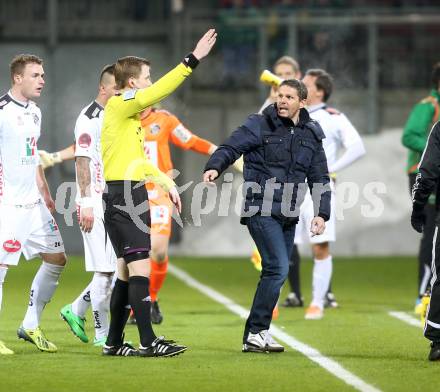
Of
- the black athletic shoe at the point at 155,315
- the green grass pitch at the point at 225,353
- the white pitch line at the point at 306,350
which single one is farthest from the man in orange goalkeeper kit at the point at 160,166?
the white pitch line at the point at 306,350

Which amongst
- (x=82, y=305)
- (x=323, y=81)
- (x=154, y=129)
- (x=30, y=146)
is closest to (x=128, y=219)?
(x=30, y=146)

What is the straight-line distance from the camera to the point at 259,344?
881 cm

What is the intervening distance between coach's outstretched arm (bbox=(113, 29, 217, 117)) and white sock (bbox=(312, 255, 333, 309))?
3.81 metres

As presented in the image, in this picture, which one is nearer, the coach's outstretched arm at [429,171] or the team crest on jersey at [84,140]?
the coach's outstretched arm at [429,171]

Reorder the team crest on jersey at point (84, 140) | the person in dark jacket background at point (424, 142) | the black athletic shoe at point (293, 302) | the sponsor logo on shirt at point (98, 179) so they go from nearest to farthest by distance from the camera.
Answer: the team crest on jersey at point (84, 140)
the sponsor logo on shirt at point (98, 179)
the person in dark jacket background at point (424, 142)
the black athletic shoe at point (293, 302)

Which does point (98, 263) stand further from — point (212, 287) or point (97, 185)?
point (212, 287)

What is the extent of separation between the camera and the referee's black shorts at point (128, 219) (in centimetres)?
841

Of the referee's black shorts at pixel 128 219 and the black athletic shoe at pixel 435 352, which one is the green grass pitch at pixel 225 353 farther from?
the referee's black shorts at pixel 128 219

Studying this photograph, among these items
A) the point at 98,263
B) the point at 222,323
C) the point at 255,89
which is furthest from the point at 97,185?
the point at 255,89

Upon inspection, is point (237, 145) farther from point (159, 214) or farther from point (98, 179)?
point (159, 214)

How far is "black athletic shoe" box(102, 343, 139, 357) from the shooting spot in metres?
8.59

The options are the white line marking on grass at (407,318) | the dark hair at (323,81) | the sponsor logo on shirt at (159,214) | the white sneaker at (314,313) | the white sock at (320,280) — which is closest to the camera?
the white line marking on grass at (407,318)

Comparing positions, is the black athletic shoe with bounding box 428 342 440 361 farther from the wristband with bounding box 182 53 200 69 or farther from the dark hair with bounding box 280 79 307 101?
the wristband with bounding box 182 53 200 69

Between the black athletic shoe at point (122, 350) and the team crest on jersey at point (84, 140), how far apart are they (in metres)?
1.48
